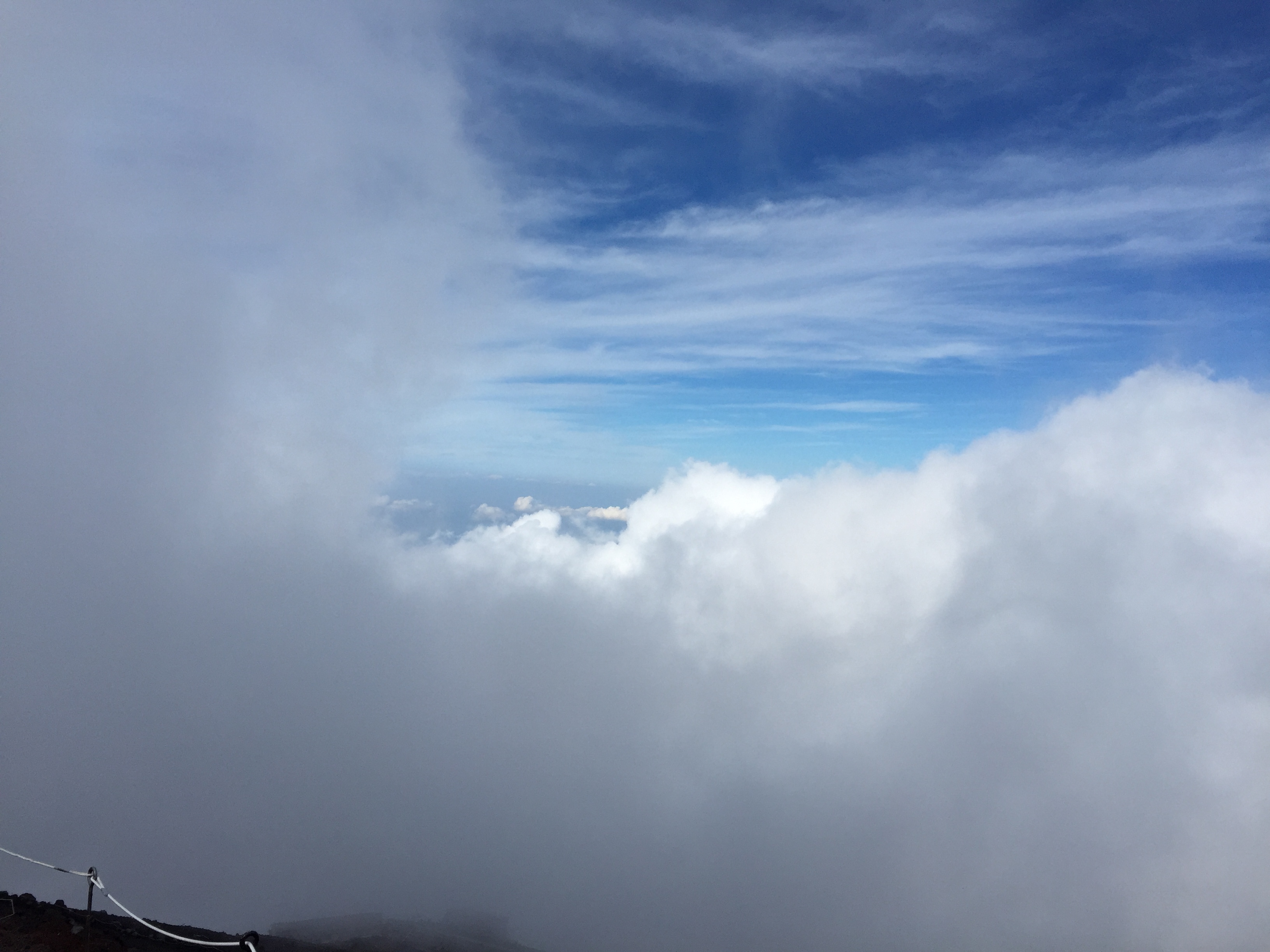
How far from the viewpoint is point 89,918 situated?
34281 mm

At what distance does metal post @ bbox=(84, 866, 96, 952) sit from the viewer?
30.0 m

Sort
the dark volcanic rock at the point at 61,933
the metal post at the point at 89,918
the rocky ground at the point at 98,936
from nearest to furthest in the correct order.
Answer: the metal post at the point at 89,918
the dark volcanic rock at the point at 61,933
the rocky ground at the point at 98,936

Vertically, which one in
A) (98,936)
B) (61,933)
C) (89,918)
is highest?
(89,918)

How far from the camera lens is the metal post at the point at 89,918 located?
29984 millimetres

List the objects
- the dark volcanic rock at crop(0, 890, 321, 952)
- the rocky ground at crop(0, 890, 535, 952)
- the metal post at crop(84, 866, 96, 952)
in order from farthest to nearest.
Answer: the rocky ground at crop(0, 890, 535, 952)
the dark volcanic rock at crop(0, 890, 321, 952)
the metal post at crop(84, 866, 96, 952)

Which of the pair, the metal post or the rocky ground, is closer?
the metal post

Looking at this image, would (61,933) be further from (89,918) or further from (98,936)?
(89,918)

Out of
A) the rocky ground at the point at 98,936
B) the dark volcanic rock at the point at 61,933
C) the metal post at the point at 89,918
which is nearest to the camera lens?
the metal post at the point at 89,918

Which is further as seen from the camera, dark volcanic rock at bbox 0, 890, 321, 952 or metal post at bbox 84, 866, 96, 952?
dark volcanic rock at bbox 0, 890, 321, 952

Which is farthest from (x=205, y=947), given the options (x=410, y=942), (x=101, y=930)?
(x=410, y=942)

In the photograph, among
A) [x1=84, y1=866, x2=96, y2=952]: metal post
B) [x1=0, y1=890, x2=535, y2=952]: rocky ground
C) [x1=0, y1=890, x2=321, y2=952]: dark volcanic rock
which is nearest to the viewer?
[x1=84, y1=866, x2=96, y2=952]: metal post

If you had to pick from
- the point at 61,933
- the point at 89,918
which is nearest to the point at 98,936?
the point at 61,933

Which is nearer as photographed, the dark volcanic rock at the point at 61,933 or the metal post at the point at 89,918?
the metal post at the point at 89,918

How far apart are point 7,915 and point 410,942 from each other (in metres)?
71.3
